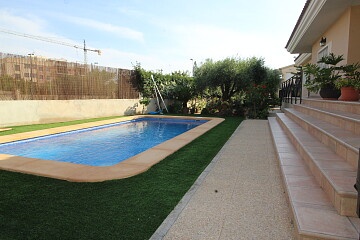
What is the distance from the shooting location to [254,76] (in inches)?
A: 584

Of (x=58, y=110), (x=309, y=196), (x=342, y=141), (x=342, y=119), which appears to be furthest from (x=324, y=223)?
(x=58, y=110)

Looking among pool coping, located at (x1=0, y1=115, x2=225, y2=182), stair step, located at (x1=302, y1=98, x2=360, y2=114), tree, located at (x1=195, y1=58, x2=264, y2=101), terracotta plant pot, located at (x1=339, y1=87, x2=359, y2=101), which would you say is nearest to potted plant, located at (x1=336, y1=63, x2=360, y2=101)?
terracotta plant pot, located at (x1=339, y1=87, x2=359, y2=101)

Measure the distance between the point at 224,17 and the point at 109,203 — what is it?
12.2 meters

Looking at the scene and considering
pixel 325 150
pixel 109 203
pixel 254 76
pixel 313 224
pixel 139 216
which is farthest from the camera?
pixel 254 76

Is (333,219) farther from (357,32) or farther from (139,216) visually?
(357,32)

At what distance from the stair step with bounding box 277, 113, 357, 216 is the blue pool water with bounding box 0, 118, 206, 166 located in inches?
172

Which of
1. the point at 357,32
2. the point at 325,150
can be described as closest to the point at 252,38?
the point at 357,32

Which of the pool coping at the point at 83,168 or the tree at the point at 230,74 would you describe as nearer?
the pool coping at the point at 83,168

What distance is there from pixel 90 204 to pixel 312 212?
2476 millimetres

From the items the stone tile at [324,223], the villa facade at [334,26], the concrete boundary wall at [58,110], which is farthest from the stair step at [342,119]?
the concrete boundary wall at [58,110]

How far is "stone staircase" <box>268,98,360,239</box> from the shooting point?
203 centimetres

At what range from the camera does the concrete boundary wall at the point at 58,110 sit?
9.31 meters

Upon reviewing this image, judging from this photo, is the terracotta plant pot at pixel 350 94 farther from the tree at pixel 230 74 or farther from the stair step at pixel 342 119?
the tree at pixel 230 74

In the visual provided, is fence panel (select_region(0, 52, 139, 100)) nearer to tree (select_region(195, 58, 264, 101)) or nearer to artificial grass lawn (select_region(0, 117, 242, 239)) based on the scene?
tree (select_region(195, 58, 264, 101))
